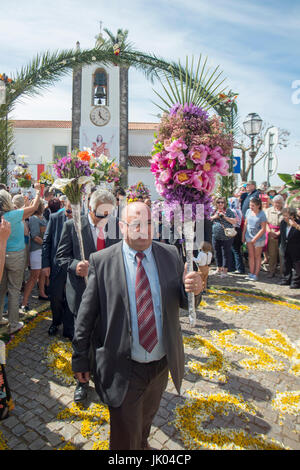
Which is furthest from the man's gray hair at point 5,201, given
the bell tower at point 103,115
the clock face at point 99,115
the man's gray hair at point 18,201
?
the clock face at point 99,115

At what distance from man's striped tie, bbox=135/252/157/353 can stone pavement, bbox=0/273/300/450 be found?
1346 millimetres

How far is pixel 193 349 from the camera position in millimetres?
4875

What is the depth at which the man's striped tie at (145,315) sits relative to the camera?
232 centimetres

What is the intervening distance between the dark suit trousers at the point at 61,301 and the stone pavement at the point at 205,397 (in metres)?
0.31

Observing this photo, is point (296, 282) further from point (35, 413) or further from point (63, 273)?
point (35, 413)

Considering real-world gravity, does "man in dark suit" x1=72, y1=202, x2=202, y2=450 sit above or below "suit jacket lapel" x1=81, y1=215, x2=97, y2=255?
below

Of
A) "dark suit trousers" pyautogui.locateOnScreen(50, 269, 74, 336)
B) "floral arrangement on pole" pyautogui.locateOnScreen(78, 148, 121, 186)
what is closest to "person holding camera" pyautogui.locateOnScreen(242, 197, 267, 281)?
"floral arrangement on pole" pyautogui.locateOnScreen(78, 148, 121, 186)

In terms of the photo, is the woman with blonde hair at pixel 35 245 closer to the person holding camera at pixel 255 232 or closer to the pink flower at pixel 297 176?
the pink flower at pixel 297 176

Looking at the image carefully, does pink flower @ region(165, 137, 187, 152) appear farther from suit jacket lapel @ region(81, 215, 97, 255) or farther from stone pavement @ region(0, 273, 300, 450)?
stone pavement @ region(0, 273, 300, 450)

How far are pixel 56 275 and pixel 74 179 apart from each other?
6.75ft

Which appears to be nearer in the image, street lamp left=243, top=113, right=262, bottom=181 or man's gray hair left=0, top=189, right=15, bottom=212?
man's gray hair left=0, top=189, right=15, bottom=212

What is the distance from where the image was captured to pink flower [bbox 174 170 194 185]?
7.96 feet

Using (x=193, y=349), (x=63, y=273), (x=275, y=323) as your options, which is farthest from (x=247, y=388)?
(x=63, y=273)
